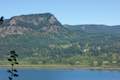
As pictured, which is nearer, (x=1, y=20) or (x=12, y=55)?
(x=1, y=20)

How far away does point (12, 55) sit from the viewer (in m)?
42.9

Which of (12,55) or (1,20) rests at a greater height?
(1,20)

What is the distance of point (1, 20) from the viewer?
38.9 meters

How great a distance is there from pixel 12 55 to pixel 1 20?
5.17m
